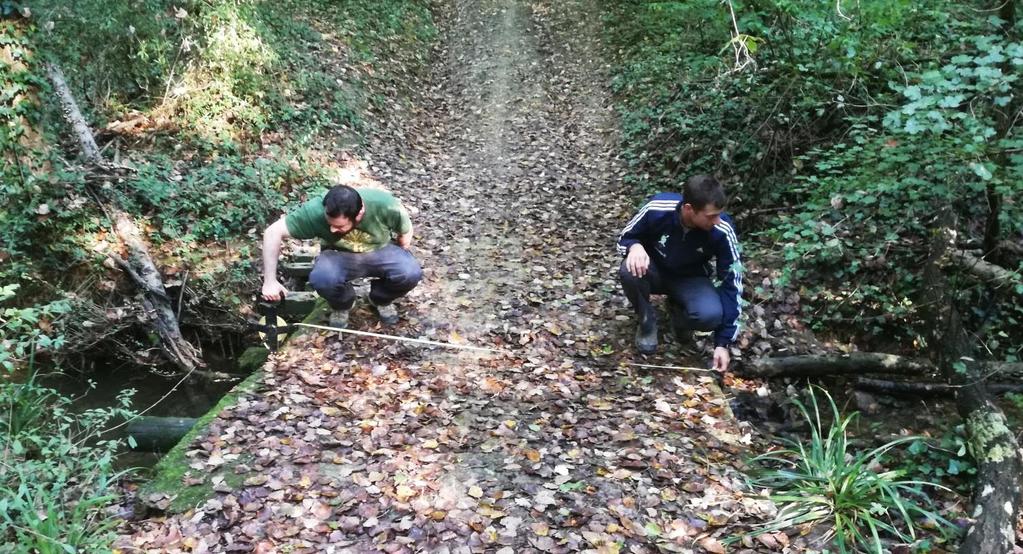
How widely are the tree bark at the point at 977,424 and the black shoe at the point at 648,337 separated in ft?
6.54

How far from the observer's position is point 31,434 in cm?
343

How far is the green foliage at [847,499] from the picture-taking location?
300 cm

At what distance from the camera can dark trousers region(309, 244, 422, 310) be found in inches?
191

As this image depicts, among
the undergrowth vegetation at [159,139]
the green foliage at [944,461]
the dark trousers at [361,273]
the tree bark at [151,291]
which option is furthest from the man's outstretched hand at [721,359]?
the tree bark at [151,291]

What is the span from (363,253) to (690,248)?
9.13 ft

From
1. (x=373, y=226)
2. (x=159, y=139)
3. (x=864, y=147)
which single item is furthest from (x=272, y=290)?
(x=864, y=147)

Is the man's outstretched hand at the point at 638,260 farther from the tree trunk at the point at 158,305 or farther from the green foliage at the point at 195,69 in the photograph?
the green foliage at the point at 195,69

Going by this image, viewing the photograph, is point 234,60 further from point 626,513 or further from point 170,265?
point 626,513

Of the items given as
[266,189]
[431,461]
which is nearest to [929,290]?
[431,461]

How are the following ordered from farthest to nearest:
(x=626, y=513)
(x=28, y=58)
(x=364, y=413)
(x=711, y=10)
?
(x=711, y=10), (x=28, y=58), (x=364, y=413), (x=626, y=513)

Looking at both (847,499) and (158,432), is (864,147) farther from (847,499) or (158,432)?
(158,432)

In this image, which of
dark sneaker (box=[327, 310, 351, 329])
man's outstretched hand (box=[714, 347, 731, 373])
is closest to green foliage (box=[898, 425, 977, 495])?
man's outstretched hand (box=[714, 347, 731, 373])

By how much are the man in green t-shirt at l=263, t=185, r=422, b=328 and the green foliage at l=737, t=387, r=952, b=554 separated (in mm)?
3257

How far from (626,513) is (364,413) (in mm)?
1972
